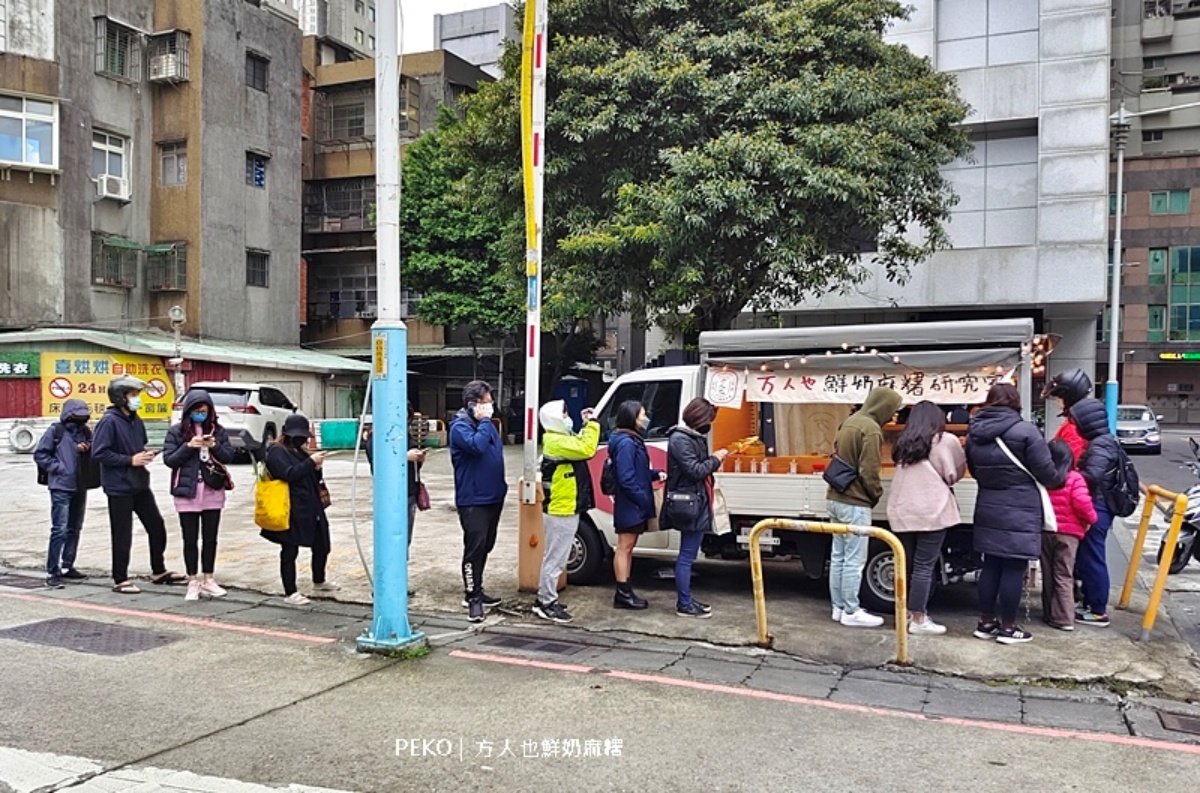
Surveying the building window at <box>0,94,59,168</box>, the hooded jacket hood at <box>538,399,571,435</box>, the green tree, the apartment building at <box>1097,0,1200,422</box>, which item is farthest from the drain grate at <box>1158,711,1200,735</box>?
the apartment building at <box>1097,0,1200,422</box>

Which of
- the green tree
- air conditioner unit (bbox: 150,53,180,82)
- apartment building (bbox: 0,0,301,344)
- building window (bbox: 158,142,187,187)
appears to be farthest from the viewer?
building window (bbox: 158,142,187,187)

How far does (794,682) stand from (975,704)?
1005 millimetres

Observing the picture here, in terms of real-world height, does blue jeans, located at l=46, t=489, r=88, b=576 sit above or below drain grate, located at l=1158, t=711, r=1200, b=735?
above

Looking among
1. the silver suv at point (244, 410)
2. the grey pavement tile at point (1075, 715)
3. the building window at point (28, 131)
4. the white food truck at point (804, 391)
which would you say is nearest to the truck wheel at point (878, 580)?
the white food truck at point (804, 391)

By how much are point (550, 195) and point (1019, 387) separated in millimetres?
8575

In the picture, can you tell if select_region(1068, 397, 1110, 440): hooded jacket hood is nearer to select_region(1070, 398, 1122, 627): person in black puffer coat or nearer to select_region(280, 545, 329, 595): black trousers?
select_region(1070, 398, 1122, 627): person in black puffer coat

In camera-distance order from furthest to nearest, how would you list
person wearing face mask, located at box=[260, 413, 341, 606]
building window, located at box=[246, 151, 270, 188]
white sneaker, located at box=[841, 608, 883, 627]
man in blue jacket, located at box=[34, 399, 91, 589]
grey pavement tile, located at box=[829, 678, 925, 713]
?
building window, located at box=[246, 151, 270, 188]
man in blue jacket, located at box=[34, 399, 91, 589]
person wearing face mask, located at box=[260, 413, 341, 606]
white sneaker, located at box=[841, 608, 883, 627]
grey pavement tile, located at box=[829, 678, 925, 713]

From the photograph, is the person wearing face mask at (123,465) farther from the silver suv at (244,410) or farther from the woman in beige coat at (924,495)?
the silver suv at (244,410)

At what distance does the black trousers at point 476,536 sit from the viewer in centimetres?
690

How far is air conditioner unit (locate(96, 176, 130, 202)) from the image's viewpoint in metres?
26.5

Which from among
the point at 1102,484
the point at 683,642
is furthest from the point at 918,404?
the point at 683,642

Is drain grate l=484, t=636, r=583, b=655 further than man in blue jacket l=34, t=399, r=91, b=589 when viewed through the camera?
No

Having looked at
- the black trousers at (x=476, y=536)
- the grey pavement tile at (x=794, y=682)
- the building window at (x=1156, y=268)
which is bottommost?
the grey pavement tile at (x=794, y=682)

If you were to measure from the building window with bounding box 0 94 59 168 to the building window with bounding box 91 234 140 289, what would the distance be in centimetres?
257
